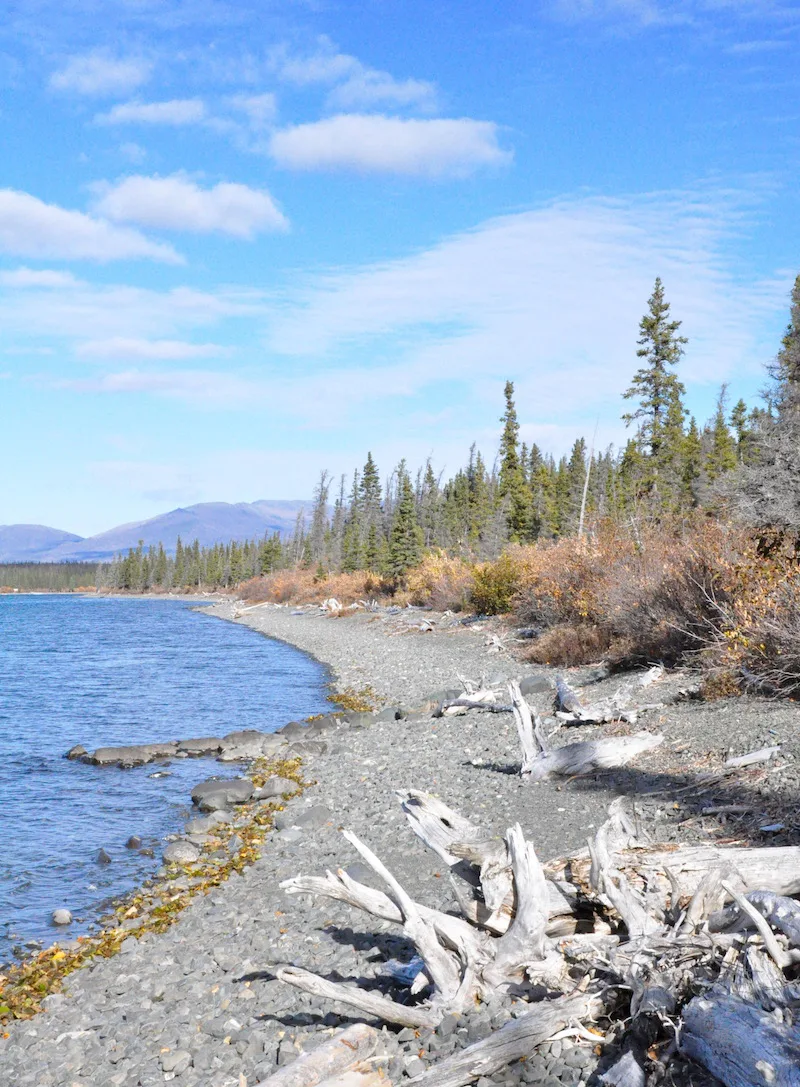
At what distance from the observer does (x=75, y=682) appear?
30.4m

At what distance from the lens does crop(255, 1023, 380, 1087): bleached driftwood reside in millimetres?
4773

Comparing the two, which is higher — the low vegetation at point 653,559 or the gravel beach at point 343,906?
the low vegetation at point 653,559

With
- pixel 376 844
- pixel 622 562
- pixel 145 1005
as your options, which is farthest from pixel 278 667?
pixel 145 1005

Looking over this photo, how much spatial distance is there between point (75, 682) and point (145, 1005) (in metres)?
25.3

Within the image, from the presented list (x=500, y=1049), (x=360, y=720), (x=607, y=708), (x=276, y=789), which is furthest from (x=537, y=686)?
(x=500, y=1049)

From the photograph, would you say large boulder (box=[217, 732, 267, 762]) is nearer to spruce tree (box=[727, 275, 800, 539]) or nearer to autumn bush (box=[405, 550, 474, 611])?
spruce tree (box=[727, 275, 800, 539])

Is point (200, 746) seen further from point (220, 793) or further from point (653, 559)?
point (653, 559)

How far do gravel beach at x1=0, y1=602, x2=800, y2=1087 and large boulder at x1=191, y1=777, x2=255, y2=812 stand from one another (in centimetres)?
100

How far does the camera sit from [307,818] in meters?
12.0

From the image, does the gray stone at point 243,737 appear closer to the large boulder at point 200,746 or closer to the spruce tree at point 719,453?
the large boulder at point 200,746

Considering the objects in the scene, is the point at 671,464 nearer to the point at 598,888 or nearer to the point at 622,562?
the point at 622,562

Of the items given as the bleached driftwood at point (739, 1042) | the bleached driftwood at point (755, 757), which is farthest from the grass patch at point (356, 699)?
the bleached driftwood at point (739, 1042)

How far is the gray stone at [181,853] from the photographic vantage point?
1091cm

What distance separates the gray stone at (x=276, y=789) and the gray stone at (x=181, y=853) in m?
2.65
